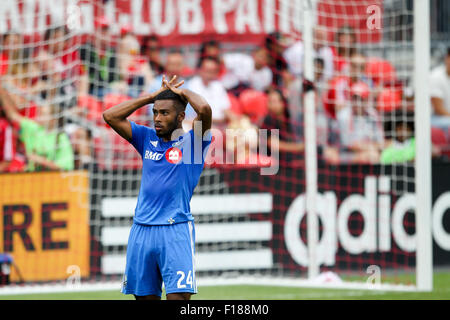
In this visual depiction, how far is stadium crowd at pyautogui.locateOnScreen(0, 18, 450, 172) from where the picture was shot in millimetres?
11648

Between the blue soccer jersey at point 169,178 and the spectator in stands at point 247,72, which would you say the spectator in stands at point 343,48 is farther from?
the blue soccer jersey at point 169,178

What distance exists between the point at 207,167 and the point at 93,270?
1.93 meters

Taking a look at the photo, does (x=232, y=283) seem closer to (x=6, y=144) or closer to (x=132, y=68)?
(x=6, y=144)

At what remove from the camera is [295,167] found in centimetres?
1168

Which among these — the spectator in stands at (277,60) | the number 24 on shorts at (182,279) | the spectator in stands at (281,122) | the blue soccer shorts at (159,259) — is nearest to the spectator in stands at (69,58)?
the spectator in stands at (281,122)

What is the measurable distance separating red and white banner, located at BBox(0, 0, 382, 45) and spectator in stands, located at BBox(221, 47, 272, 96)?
1.48 feet

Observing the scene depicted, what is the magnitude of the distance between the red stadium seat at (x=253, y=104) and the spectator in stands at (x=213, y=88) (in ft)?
0.98

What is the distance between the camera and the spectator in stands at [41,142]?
11.5 meters

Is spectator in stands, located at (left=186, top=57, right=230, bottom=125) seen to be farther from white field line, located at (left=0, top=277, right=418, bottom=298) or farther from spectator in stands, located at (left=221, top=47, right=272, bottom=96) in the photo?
white field line, located at (left=0, top=277, right=418, bottom=298)

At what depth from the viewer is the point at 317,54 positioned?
12.5m

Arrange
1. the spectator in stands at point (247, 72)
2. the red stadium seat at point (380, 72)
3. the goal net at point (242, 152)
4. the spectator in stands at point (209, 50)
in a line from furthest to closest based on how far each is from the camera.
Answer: the spectator in stands at point (247, 72) → the spectator in stands at point (209, 50) → the red stadium seat at point (380, 72) → the goal net at point (242, 152)

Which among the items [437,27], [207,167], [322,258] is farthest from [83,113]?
[437,27]

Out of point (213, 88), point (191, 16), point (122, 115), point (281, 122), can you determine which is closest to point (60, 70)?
point (213, 88)

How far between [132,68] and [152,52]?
443 millimetres
